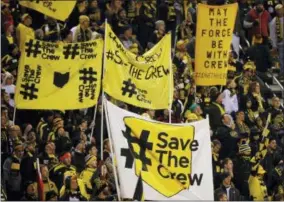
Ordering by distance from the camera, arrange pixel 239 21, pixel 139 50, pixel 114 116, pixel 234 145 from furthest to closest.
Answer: pixel 239 21 → pixel 139 50 → pixel 234 145 → pixel 114 116

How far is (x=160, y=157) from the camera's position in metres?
23.2

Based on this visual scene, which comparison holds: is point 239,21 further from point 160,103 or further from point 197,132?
point 197,132

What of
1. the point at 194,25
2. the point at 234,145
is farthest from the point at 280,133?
the point at 194,25

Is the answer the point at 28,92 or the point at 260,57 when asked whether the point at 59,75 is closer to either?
the point at 28,92

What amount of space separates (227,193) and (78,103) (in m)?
3.10

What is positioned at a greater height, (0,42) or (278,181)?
(0,42)

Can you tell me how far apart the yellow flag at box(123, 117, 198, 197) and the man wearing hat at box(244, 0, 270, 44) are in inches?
368

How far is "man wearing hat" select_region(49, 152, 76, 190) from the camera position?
24.5 m

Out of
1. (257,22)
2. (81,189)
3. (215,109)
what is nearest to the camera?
(81,189)

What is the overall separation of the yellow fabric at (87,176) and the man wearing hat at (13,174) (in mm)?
1005

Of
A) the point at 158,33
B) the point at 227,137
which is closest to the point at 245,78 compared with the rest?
the point at 158,33

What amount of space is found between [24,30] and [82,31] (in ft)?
3.88

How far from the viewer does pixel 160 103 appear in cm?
2677

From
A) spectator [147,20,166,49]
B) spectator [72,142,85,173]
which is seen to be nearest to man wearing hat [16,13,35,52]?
spectator [147,20,166,49]
